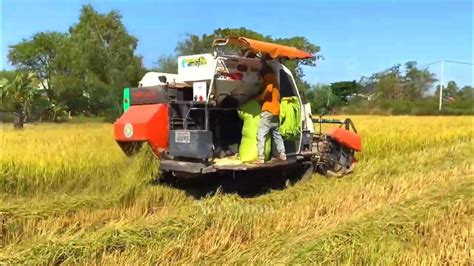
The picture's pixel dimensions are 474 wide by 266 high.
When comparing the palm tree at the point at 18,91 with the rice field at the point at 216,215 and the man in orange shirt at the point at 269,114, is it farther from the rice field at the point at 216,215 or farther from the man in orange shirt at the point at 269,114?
the man in orange shirt at the point at 269,114

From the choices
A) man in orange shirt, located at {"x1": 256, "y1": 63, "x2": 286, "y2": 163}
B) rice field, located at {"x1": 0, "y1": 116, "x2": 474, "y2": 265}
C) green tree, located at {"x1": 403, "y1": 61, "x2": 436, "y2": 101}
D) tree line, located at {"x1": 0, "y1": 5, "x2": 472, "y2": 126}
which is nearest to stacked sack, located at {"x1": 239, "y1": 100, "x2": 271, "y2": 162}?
man in orange shirt, located at {"x1": 256, "y1": 63, "x2": 286, "y2": 163}

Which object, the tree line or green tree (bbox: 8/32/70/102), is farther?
green tree (bbox: 8/32/70/102)

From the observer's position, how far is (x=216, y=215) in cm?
548

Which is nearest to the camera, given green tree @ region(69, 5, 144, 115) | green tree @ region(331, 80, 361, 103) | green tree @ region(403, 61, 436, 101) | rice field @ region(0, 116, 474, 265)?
rice field @ region(0, 116, 474, 265)

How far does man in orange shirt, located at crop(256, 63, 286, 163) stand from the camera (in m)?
7.48

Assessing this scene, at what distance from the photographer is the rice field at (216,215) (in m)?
4.39

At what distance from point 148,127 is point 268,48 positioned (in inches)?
77.9

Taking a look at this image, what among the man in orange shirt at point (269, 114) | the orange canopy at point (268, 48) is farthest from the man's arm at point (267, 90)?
the orange canopy at point (268, 48)

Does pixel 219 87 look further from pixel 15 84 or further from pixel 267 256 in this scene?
pixel 15 84

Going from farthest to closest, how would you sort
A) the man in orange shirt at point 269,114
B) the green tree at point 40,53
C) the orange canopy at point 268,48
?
the green tree at point 40,53 < the man in orange shirt at point 269,114 < the orange canopy at point 268,48

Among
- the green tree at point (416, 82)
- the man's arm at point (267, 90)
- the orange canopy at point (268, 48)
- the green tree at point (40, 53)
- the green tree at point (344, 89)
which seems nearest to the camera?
the orange canopy at point (268, 48)

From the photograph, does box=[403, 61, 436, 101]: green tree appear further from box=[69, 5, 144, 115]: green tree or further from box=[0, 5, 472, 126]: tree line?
box=[69, 5, 144, 115]: green tree

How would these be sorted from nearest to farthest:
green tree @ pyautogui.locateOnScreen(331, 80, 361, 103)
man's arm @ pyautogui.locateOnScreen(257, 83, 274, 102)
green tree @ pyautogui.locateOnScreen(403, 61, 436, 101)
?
man's arm @ pyautogui.locateOnScreen(257, 83, 274, 102) < green tree @ pyautogui.locateOnScreen(331, 80, 361, 103) < green tree @ pyautogui.locateOnScreen(403, 61, 436, 101)

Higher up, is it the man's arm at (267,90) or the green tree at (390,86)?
the green tree at (390,86)
